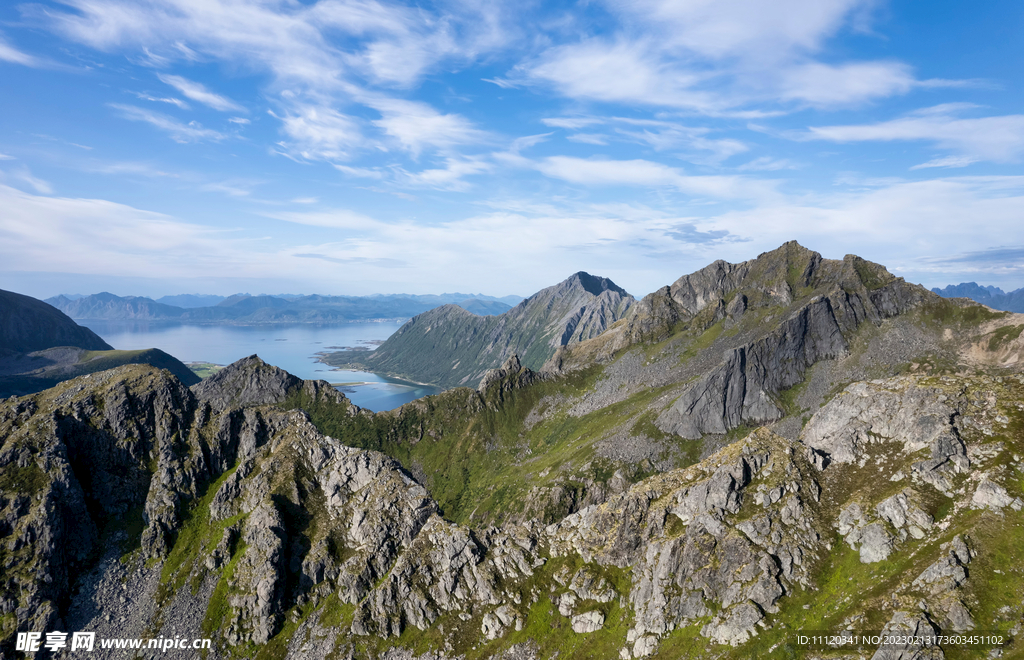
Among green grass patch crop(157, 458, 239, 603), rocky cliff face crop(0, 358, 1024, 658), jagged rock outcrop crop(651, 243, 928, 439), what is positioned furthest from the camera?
jagged rock outcrop crop(651, 243, 928, 439)

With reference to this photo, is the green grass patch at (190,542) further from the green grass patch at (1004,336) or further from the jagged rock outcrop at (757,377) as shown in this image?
the green grass patch at (1004,336)

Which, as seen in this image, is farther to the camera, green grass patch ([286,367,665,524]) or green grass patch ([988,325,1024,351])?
green grass patch ([286,367,665,524])

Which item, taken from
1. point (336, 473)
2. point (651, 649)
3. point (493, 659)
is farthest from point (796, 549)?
point (336, 473)

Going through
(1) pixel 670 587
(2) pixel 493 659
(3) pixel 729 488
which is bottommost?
(2) pixel 493 659

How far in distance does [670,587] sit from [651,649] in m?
8.74

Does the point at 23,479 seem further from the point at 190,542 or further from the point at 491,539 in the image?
the point at 491,539

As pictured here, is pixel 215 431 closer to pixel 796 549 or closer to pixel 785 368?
pixel 796 549

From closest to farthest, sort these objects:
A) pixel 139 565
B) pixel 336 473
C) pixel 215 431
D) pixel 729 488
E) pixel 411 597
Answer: pixel 729 488, pixel 411 597, pixel 139 565, pixel 336 473, pixel 215 431

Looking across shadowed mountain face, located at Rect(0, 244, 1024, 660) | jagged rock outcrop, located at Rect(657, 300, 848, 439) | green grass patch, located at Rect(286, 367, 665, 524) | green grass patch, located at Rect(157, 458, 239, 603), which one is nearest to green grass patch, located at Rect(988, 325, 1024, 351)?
jagged rock outcrop, located at Rect(657, 300, 848, 439)

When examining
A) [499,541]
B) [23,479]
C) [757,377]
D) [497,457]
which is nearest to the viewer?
[499,541]

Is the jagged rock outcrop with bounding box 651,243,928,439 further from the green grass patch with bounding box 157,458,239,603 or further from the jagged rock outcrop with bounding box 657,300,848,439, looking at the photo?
the green grass patch with bounding box 157,458,239,603

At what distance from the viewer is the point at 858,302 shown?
186 meters

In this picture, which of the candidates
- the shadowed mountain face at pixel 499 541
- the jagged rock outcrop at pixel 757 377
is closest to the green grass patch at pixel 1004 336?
the jagged rock outcrop at pixel 757 377

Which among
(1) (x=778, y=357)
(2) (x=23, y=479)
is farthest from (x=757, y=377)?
(2) (x=23, y=479)
